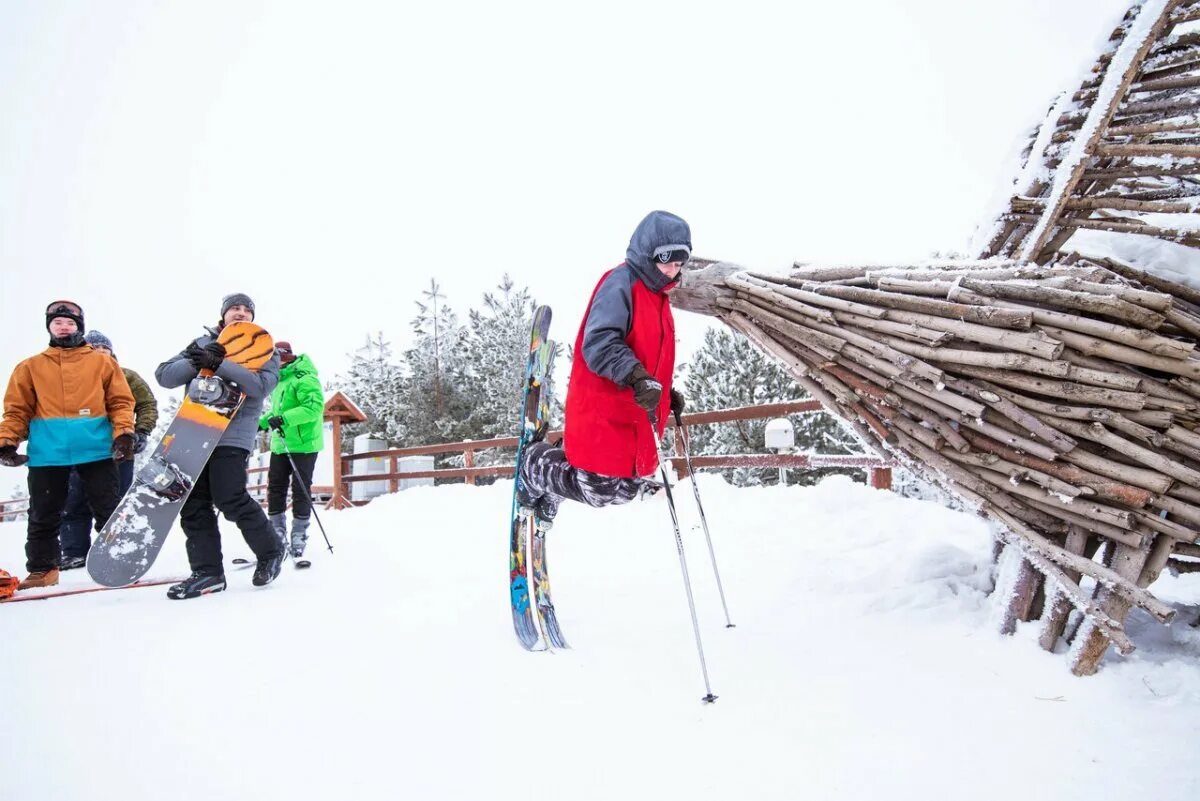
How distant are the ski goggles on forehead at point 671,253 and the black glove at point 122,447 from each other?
391 cm

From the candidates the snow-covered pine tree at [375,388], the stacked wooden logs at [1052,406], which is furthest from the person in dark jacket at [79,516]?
the snow-covered pine tree at [375,388]

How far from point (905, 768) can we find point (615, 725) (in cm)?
82

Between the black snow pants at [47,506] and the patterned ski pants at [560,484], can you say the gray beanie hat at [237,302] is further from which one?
the patterned ski pants at [560,484]

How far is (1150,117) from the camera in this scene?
2.71 meters

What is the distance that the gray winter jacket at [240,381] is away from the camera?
11.4 feet

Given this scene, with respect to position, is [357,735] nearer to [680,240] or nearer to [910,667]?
[910,667]

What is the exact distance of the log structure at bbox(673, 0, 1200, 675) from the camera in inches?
77.4

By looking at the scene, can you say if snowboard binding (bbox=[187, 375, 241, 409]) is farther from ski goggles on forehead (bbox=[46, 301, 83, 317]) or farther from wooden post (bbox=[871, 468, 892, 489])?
wooden post (bbox=[871, 468, 892, 489])

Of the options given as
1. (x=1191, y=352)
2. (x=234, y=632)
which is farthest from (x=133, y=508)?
(x=1191, y=352)

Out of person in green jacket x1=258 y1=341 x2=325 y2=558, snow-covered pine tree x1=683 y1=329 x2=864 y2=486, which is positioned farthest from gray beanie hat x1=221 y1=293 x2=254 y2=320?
snow-covered pine tree x1=683 y1=329 x2=864 y2=486

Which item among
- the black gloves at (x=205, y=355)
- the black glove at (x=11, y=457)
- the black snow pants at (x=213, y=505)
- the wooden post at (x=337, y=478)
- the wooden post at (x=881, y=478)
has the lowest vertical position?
the wooden post at (x=337, y=478)

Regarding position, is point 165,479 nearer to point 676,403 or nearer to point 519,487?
point 519,487

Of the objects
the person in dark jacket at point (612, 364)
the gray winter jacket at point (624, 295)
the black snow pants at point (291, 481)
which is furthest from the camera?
the black snow pants at point (291, 481)

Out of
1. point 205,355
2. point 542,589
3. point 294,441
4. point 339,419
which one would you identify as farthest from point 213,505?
point 339,419
